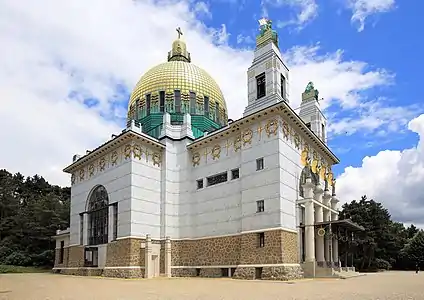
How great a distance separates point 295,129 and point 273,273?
10214 millimetres

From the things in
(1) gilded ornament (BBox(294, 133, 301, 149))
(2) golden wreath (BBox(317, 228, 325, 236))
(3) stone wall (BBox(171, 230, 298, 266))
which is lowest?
(3) stone wall (BBox(171, 230, 298, 266))

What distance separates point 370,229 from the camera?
4722 cm

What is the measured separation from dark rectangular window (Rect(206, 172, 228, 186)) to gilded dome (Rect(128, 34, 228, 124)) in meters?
8.18

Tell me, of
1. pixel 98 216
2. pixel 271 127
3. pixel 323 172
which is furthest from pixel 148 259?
pixel 323 172

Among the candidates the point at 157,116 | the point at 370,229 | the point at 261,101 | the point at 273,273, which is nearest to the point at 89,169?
the point at 157,116

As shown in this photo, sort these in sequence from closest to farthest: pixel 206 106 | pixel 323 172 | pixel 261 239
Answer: pixel 261 239
pixel 323 172
pixel 206 106

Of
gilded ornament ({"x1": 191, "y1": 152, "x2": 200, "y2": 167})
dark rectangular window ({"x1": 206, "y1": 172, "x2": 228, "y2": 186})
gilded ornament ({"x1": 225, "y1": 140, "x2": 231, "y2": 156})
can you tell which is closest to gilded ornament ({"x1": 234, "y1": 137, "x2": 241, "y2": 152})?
gilded ornament ({"x1": 225, "y1": 140, "x2": 231, "y2": 156})

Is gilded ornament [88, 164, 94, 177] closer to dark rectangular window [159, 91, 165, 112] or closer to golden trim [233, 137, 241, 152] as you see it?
dark rectangular window [159, 91, 165, 112]

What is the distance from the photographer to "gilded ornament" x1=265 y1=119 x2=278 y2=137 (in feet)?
Result: 88.2

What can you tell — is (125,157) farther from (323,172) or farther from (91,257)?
(323,172)

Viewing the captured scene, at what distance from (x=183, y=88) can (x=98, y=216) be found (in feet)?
45.0

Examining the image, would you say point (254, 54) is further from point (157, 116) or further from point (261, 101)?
point (157, 116)

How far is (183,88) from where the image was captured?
38.1 metres

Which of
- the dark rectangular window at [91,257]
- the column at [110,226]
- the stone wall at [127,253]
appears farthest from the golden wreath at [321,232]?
the dark rectangular window at [91,257]
